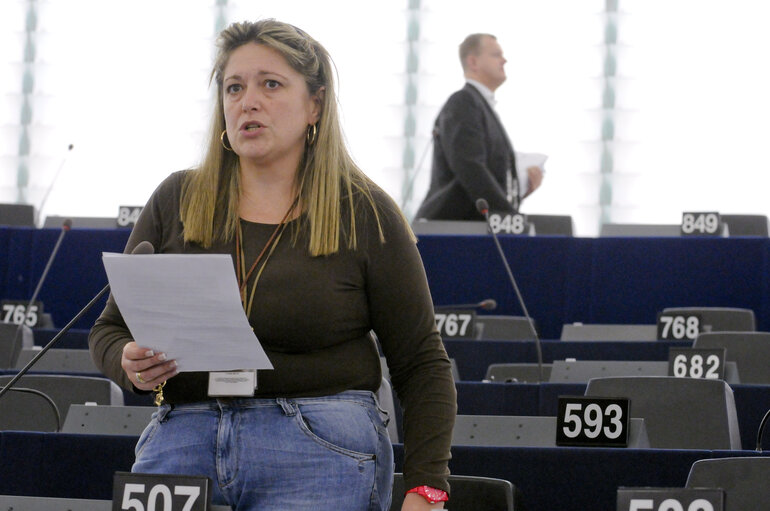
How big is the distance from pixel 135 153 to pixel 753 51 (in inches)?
220

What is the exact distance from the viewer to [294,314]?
212 centimetres

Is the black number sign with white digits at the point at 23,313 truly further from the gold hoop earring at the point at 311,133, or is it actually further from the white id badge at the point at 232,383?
the white id badge at the point at 232,383

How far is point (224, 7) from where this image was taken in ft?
41.1

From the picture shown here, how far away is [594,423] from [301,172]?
1627 mm

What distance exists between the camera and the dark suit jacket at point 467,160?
25.4 feet

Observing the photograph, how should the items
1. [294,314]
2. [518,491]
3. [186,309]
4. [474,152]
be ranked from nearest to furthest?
[186,309] → [294,314] → [518,491] → [474,152]

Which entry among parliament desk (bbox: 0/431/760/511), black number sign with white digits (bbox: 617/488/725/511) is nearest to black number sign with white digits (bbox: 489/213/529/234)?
parliament desk (bbox: 0/431/760/511)

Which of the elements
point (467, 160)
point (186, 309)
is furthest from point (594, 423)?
point (467, 160)

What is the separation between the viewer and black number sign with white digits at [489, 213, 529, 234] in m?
7.54

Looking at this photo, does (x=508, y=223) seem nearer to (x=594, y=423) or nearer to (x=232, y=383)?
(x=594, y=423)

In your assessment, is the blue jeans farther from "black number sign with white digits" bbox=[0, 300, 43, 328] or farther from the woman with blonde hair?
"black number sign with white digits" bbox=[0, 300, 43, 328]

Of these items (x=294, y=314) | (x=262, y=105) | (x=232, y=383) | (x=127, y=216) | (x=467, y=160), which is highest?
(x=467, y=160)

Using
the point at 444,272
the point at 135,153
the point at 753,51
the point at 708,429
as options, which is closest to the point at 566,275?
the point at 444,272

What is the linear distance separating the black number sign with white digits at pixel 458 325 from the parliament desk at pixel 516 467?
2930 millimetres
